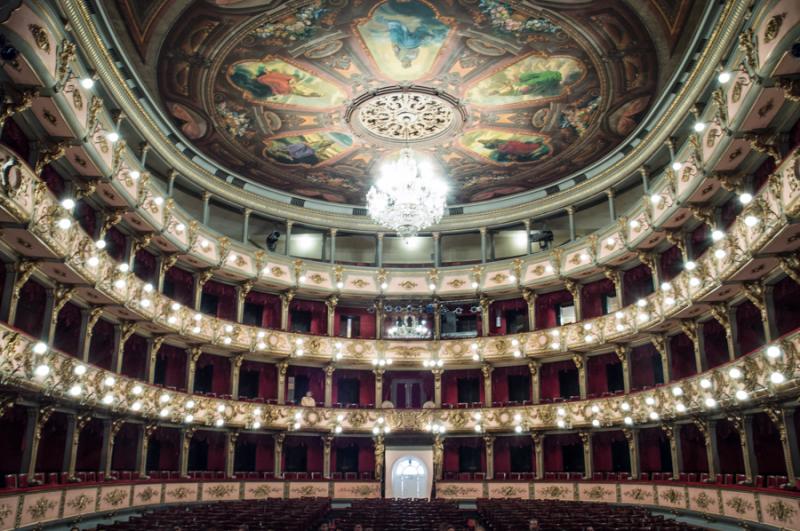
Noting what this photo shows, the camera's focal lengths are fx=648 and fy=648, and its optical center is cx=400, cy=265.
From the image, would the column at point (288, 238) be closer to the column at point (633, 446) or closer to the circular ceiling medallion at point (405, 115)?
the circular ceiling medallion at point (405, 115)

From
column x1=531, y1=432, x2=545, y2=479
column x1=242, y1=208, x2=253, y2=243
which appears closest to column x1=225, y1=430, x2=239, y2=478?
column x1=242, y1=208, x2=253, y2=243

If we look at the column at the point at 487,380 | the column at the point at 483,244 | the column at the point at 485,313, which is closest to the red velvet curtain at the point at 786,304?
the column at the point at 487,380

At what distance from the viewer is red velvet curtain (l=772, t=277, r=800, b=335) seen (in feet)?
61.3

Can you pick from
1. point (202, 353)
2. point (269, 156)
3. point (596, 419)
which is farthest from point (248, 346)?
point (596, 419)

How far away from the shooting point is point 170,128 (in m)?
25.7

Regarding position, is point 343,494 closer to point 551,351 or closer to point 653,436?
point 551,351

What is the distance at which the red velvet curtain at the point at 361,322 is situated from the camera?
115 ft

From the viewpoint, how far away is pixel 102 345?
2402 centimetres

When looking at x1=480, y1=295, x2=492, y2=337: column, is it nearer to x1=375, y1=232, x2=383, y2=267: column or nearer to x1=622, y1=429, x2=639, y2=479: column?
x1=375, y1=232, x2=383, y2=267: column

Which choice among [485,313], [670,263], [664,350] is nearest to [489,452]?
[485,313]

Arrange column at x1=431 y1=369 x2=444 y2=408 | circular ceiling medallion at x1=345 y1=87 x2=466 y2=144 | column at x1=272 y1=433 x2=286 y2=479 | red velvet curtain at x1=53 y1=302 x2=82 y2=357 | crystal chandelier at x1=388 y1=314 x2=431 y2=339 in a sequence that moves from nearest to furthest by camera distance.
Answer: red velvet curtain at x1=53 y1=302 x2=82 y2=357 < circular ceiling medallion at x1=345 y1=87 x2=466 y2=144 < column at x1=272 y1=433 x2=286 y2=479 < crystal chandelier at x1=388 y1=314 x2=431 y2=339 < column at x1=431 y1=369 x2=444 y2=408

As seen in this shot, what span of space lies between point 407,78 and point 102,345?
14.9 meters

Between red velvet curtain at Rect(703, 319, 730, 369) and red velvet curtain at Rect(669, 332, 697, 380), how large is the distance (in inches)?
57.7

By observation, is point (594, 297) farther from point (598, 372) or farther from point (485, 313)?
point (485, 313)
